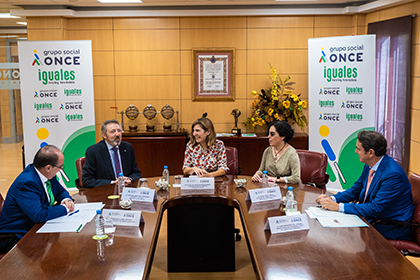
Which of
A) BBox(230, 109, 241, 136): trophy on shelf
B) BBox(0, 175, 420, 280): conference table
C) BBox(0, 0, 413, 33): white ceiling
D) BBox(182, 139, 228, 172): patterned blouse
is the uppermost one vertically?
BBox(0, 0, 413, 33): white ceiling

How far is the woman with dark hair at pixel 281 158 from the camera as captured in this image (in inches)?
154

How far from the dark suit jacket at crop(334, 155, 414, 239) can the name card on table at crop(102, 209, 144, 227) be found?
4.90 ft

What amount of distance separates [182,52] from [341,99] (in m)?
2.75

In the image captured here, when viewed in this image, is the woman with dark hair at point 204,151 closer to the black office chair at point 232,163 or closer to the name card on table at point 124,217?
the black office chair at point 232,163

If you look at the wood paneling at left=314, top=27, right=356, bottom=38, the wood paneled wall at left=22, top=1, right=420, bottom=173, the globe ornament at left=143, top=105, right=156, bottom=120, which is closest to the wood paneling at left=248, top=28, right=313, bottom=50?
the wood paneled wall at left=22, top=1, right=420, bottom=173

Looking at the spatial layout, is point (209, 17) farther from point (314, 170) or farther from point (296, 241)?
point (296, 241)

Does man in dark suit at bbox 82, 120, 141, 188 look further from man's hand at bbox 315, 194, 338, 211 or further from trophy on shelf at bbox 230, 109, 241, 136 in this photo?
trophy on shelf at bbox 230, 109, 241, 136

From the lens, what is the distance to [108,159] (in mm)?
4117

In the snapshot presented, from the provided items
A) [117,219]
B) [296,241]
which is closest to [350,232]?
[296,241]

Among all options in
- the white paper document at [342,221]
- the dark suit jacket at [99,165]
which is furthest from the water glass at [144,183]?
the white paper document at [342,221]

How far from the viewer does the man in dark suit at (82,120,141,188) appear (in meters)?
4.06

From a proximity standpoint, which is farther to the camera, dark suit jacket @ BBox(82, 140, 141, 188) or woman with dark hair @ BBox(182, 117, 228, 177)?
woman with dark hair @ BBox(182, 117, 228, 177)

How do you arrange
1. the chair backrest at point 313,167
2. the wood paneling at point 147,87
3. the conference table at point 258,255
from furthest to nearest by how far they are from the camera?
1. the wood paneling at point 147,87
2. the chair backrest at point 313,167
3. the conference table at point 258,255

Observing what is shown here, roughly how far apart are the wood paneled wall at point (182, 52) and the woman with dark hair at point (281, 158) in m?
2.94
